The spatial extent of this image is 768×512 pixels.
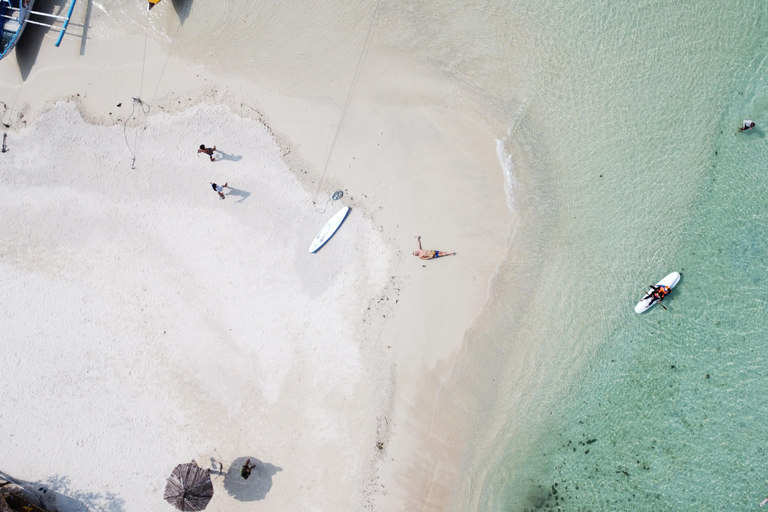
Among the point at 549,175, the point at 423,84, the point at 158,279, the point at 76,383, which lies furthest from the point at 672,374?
the point at 76,383

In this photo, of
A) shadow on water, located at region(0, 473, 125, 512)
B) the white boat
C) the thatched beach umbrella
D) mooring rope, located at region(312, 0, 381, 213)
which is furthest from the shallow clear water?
shadow on water, located at region(0, 473, 125, 512)

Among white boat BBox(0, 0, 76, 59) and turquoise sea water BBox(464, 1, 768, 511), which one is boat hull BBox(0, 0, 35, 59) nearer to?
white boat BBox(0, 0, 76, 59)

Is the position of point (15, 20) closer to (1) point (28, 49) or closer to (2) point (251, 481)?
(1) point (28, 49)

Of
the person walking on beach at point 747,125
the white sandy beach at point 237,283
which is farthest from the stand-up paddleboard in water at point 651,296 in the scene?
the person walking on beach at point 747,125

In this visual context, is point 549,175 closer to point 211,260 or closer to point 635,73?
point 635,73

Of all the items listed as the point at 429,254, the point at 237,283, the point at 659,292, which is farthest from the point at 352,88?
the point at 659,292

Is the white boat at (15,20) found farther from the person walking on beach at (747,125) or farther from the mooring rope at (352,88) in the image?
the person walking on beach at (747,125)
